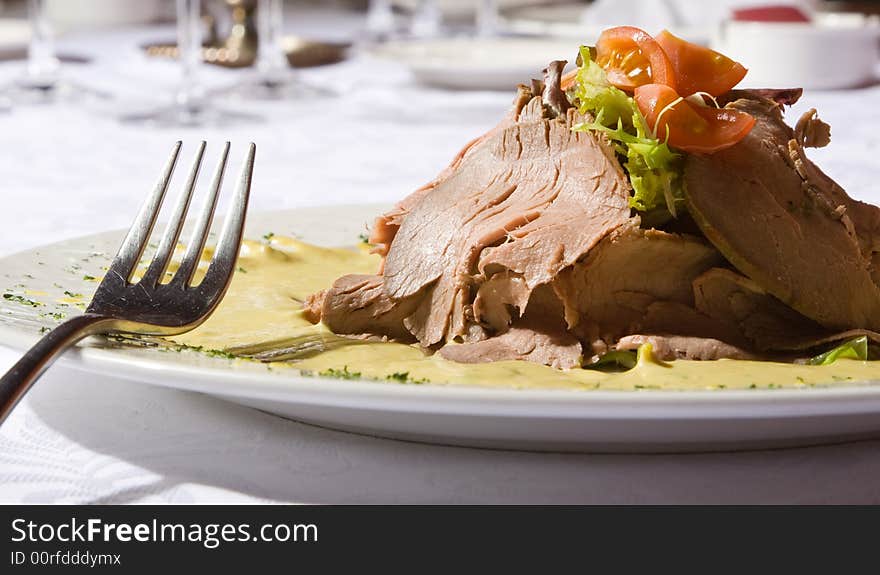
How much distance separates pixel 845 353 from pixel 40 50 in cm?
469

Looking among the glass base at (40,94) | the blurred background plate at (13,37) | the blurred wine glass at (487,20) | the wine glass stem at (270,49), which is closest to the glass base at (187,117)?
the glass base at (40,94)

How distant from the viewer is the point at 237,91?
618cm

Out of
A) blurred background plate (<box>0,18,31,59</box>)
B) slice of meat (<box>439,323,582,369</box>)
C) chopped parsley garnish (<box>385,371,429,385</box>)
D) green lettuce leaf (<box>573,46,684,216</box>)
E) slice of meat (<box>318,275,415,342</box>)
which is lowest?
blurred background plate (<box>0,18,31,59</box>)

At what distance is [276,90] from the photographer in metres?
6.05

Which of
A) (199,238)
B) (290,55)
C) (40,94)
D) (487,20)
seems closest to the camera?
(199,238)

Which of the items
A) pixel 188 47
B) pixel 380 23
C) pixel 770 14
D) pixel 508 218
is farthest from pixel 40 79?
pixel 508 218

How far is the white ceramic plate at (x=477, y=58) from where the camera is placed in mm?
5758

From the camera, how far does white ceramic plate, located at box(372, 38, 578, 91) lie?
18.9 feet

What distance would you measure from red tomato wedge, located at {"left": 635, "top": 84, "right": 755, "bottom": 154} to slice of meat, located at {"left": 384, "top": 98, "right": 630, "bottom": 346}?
0.11 metres

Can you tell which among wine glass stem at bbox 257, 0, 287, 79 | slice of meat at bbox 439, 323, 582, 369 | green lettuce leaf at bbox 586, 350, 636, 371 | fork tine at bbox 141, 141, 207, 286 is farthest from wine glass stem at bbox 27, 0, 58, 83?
green lettuce leaf at bbox 586, 350, 636, 371

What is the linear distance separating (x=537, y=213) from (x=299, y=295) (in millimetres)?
567

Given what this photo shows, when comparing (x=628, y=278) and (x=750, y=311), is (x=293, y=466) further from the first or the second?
(x=750, y=311)

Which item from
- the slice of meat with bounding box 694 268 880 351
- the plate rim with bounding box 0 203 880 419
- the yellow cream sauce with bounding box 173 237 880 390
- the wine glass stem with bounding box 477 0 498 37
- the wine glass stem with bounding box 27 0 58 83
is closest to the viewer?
the plate rim with bounding box 0 203 880 419

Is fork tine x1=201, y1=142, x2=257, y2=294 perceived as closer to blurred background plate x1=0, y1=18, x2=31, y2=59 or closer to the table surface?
the table surface
